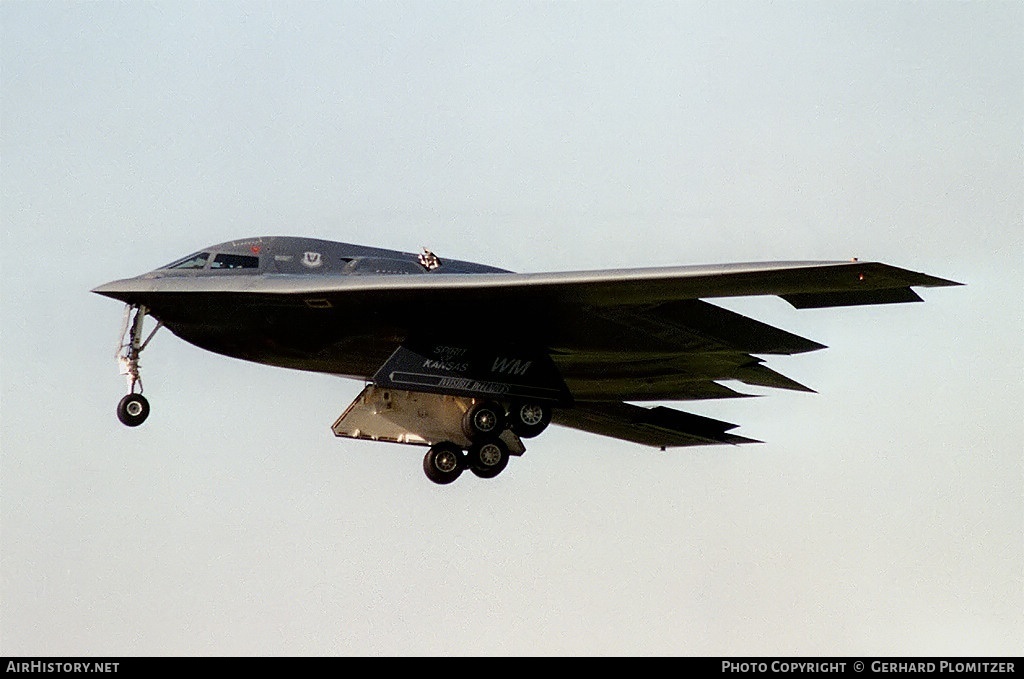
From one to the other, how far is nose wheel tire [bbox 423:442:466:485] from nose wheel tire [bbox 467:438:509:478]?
268mm

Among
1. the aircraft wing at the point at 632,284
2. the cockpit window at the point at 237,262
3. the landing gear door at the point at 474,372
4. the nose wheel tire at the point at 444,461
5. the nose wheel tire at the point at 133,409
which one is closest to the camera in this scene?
the aircraft wing at the point at 632,284

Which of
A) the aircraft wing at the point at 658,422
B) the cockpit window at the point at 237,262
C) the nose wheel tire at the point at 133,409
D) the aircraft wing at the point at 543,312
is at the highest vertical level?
the cockpit window at the point at 237,262

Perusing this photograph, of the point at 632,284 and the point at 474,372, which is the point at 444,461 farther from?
the point at 632,284

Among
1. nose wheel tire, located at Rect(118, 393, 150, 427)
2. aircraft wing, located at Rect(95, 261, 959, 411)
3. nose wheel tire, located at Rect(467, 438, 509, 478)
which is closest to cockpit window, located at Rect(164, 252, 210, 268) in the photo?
aircraft wing, located at Rect(95, 261, 959, 411)

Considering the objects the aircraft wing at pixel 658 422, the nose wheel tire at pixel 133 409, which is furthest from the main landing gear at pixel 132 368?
the aircraft wing at pixel 658 422

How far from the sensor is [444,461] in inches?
841

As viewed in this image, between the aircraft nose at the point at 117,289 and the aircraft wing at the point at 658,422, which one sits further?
the aircraft wing at the point at 658,422

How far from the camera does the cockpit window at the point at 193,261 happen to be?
21.0 m

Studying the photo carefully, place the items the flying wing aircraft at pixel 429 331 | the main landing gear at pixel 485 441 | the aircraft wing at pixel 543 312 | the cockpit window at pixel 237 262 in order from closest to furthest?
1. the aircraft wing at pixel 543 312
2. the flying wing aircraft at pixel 429 331
3. the main landing gear at pixel 485 441
4. the cockpit window at pixel 237 262

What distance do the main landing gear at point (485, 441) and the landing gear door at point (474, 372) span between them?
8.3 inches

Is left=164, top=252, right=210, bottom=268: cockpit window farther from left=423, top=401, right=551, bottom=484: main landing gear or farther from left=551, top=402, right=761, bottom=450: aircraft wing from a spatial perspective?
left=551, top=402, right=761, bottom=450: aircraft wing

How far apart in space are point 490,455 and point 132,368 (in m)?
4.81

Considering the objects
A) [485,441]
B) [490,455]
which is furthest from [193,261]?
[490,455]

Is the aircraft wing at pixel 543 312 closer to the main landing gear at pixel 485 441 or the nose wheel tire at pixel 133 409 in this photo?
the main landing gear at pixel 485 441
